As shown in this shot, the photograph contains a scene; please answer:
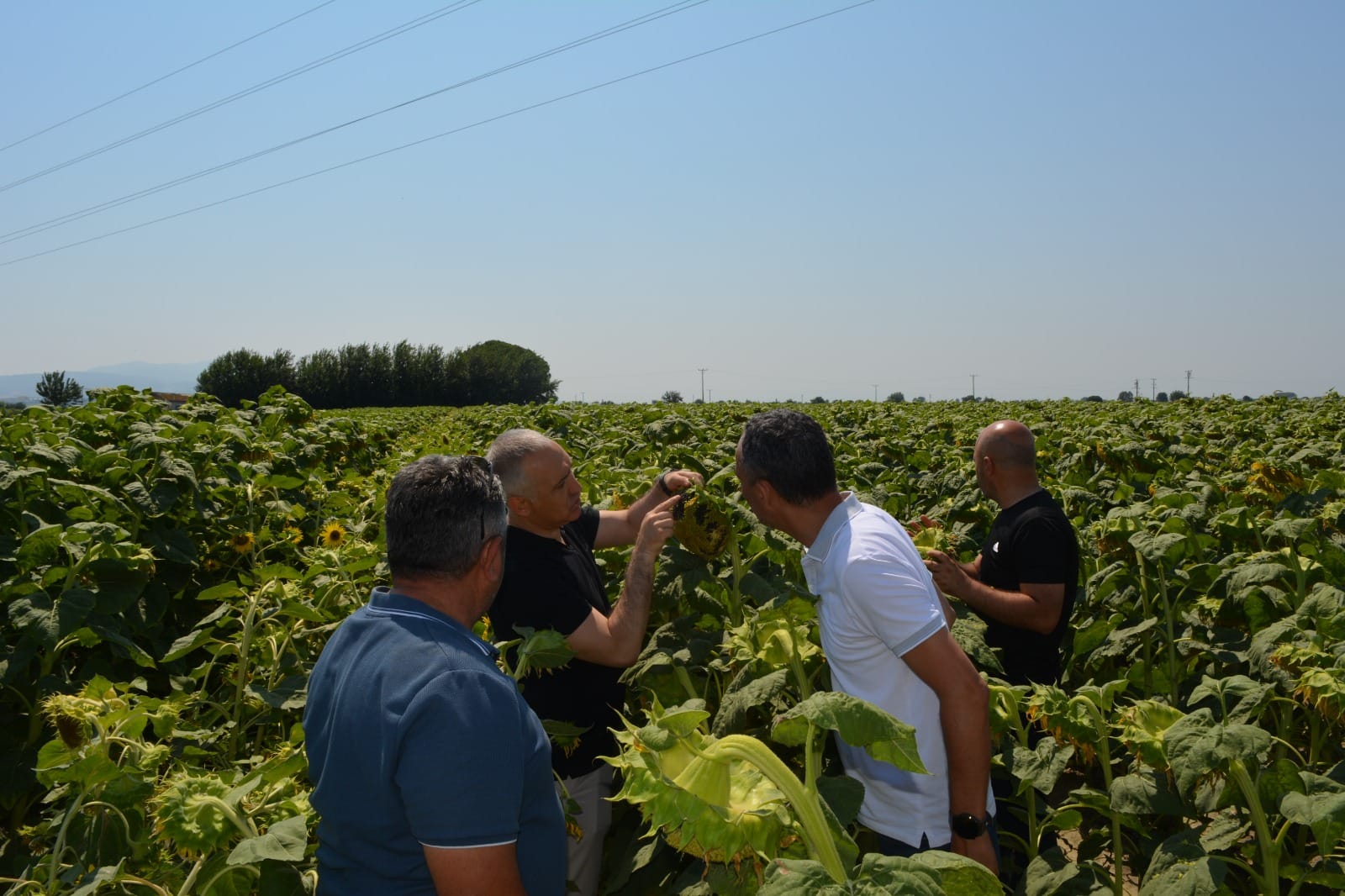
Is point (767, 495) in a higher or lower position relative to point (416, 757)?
higher

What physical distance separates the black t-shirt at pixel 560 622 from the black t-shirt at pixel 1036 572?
167 centimetres

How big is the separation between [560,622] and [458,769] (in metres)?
1.35

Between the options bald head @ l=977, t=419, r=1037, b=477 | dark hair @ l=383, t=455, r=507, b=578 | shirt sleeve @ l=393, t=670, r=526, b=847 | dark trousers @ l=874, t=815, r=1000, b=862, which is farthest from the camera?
bald head @ l=977, t=419, r=1037, b=477

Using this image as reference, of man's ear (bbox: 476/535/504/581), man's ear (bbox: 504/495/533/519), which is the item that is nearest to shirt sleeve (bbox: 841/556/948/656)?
man's ear (bbox: 476/535/504/581)

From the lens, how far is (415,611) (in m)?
1.85

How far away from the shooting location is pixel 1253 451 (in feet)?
26.2

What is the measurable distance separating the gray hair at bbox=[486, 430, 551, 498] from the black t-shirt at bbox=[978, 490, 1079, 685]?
199 centimetres

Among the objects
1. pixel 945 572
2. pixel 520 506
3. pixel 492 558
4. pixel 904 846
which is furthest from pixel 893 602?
pixel 520 506

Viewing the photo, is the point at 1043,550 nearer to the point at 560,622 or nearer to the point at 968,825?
the point at 968,825

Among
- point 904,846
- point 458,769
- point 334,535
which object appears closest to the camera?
point 458,769

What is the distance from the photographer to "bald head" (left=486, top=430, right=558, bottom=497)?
3.13 meters

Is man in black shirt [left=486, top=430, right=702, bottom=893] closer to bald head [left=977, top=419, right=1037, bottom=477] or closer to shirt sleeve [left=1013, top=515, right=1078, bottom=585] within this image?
shirt sleeve [left=1013, top=515, right=1078, bottom=585]

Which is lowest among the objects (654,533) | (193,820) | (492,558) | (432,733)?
(193,820)

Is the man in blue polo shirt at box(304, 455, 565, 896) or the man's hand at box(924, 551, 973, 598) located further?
the man's hand at box(924, 551, 973, 598)
